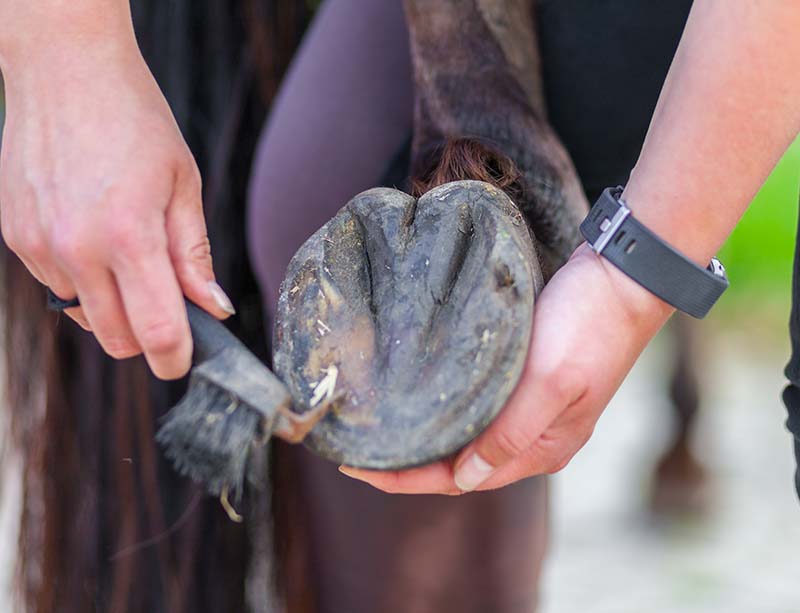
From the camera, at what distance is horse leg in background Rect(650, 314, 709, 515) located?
1710 millimetres

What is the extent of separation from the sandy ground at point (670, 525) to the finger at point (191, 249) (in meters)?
0.83

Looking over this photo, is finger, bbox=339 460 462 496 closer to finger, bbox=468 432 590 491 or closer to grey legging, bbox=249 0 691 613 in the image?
finger, bbox=468 432 590 491

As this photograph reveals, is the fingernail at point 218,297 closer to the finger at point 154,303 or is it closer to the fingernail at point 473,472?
the finger at point 154,303

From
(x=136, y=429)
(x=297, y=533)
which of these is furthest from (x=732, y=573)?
(x=136, y=429)

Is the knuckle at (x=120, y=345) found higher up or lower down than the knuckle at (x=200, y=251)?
lower down

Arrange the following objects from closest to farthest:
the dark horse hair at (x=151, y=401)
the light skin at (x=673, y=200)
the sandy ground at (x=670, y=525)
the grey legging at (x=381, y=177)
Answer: the light skin at (x=673, y=200), the grey legging at (x=381, y=177), the dark horse hair at (x=151, y=401), the sandy ground at (x=670, y=525)

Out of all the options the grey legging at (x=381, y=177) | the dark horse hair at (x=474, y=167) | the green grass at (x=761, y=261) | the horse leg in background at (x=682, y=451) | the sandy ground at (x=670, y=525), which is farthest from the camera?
the green grass at (x=761, y=261)

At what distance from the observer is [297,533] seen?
0.99 metres

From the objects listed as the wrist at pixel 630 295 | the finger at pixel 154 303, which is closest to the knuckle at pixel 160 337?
the finger at pixel 154 303

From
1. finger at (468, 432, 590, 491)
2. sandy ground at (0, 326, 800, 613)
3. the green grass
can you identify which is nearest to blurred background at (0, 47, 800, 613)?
sandy ground at (0, 326, 800, 613)

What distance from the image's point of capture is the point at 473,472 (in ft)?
1.71

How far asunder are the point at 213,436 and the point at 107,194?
0.43 feet

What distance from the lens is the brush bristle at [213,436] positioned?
494mm

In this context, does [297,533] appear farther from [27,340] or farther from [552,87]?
[552,87]
